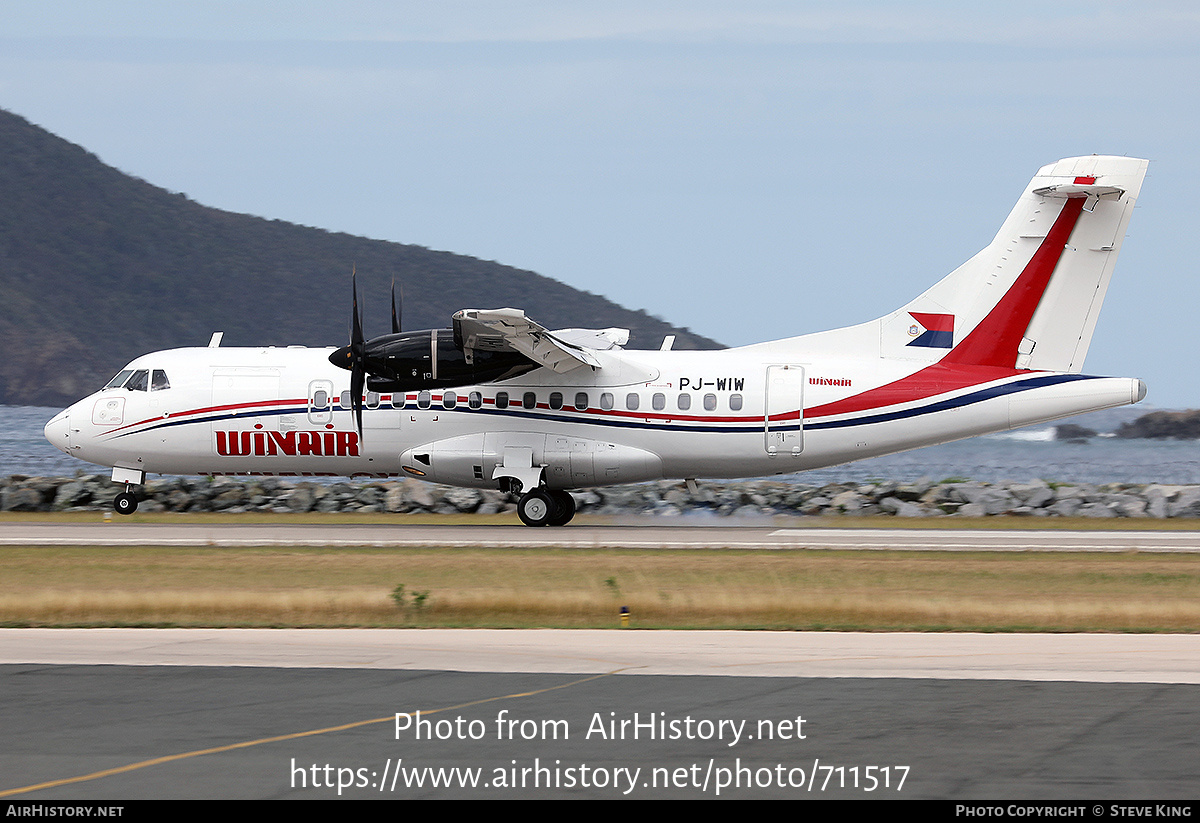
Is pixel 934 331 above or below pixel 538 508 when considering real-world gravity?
above

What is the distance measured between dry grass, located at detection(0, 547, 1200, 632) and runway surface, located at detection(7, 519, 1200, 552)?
1283 mm

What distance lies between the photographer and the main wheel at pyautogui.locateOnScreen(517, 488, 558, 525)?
3061cm

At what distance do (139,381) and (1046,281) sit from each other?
2049cm

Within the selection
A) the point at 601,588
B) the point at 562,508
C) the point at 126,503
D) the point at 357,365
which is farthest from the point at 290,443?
the point at 601,588

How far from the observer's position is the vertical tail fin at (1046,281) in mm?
28922

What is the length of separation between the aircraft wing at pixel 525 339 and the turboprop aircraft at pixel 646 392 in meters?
0.06

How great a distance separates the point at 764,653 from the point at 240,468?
19934mm

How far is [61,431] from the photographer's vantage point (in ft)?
105

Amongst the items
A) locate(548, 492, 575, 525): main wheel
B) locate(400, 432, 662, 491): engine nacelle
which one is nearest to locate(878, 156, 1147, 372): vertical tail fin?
locate(400, 432, 662, 491): engine nacelle

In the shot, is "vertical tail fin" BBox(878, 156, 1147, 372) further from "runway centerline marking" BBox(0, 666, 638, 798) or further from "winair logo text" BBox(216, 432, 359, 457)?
"runway centerline marking" BBox(0, 666, 638, 798)

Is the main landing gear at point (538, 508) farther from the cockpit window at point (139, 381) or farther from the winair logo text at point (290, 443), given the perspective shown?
the cockpit window at point (139, 381)

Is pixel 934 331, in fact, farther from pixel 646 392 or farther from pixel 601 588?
pixel 601 588

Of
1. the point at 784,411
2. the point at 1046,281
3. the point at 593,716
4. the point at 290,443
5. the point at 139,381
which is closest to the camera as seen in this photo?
the point at 593,716
